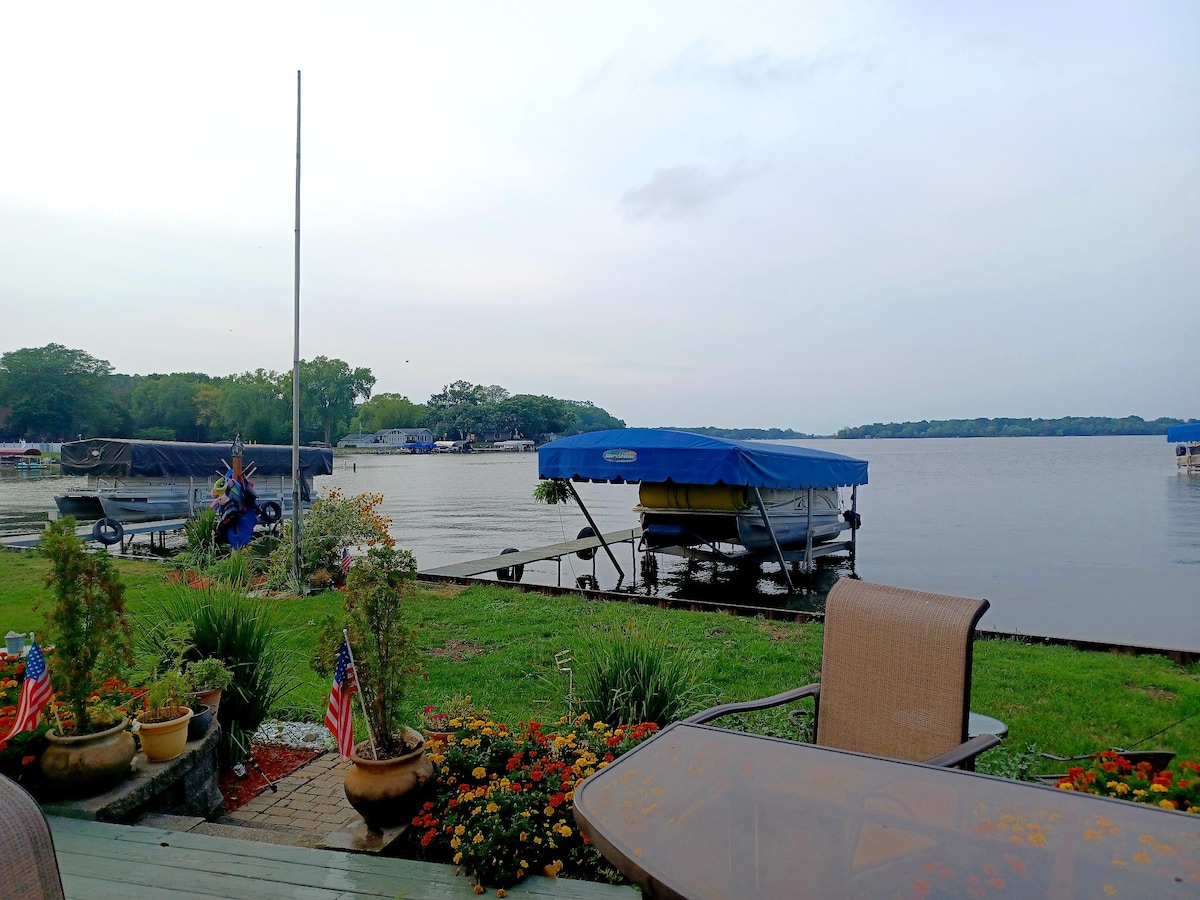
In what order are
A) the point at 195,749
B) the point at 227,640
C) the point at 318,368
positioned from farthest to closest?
the point at 318,368 → the point at 227,640 → the point at 195,749

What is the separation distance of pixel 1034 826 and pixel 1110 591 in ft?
49.9

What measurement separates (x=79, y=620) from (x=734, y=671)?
16.2 ft

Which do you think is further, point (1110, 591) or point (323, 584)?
point (1110, 591)

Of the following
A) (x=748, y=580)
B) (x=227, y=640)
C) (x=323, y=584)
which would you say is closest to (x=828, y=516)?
(x=748, y=580)

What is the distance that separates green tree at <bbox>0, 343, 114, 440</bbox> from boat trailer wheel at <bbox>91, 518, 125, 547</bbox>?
88.5m

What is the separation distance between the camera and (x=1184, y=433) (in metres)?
46.3

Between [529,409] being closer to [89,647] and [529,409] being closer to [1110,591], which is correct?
[1110,591]

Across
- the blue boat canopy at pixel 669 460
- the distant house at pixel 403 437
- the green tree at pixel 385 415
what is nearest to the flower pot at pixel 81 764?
the blue boat canopy at pixel 669 460

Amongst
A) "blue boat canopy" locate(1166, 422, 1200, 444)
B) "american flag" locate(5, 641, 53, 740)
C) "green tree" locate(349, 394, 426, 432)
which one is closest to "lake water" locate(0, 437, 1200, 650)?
"blue boat canopy" locate(1166, 422, 1200, 444)

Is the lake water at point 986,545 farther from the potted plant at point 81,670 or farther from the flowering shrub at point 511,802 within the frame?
the potted plant at point 81,670

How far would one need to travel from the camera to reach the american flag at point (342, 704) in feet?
11.3

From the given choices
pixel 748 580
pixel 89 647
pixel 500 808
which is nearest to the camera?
pixel 500 808

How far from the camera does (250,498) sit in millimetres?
14672

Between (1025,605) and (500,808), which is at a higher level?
(500,808)
